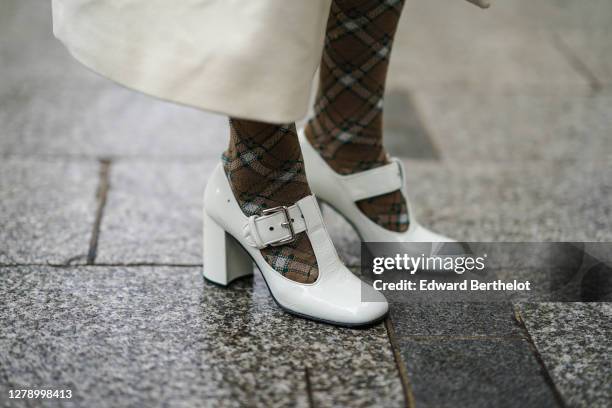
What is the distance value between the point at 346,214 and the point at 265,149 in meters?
0.30

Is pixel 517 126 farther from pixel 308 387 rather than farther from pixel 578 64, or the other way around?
pixel 308 387

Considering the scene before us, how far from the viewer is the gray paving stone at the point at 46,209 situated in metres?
1.42

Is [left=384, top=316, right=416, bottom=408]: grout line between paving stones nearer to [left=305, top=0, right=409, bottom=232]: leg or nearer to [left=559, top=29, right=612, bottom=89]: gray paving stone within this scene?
[left=305, top=0, right=409, bottom=232]: leg

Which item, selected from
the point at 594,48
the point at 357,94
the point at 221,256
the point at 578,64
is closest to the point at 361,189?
the point at 357,94

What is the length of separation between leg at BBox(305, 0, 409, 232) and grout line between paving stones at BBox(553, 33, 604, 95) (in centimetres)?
128

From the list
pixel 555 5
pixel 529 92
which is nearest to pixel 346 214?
pixel 529 92

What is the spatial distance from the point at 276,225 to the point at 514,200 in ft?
2.49

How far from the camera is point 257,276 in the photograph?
136cm

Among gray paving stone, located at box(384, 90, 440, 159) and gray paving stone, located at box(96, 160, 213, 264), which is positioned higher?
gray paving stone, located at box(96, 160, 213, 264)

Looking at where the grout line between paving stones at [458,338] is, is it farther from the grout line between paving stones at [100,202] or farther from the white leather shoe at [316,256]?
the grout line between paving stones at [100,202]

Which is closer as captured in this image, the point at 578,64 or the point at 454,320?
the point at 454,320

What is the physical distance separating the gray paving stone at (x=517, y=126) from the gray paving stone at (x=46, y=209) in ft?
3.10

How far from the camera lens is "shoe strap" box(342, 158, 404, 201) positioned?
1.34 meters

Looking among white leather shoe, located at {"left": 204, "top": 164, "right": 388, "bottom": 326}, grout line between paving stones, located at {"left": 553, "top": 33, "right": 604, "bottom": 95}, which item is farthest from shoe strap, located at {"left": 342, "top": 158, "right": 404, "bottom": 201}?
grout line between paving stones, located at {"left": 553, "top": 33, "right": 604, "bottom": 95}
